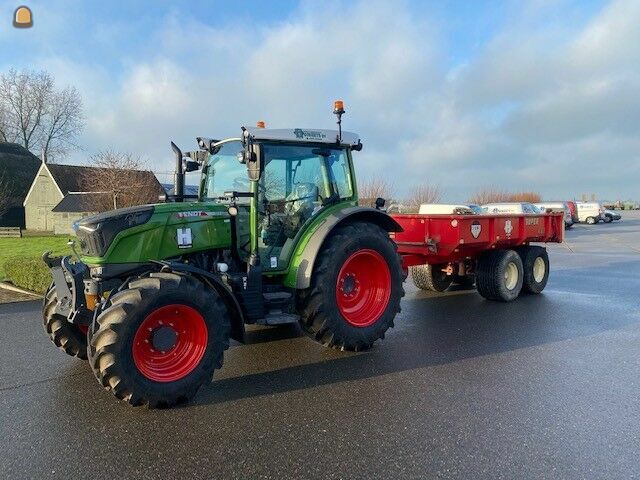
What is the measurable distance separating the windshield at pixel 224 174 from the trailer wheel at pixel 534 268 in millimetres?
5870

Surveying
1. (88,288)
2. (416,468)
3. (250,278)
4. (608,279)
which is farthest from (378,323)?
(608,279)

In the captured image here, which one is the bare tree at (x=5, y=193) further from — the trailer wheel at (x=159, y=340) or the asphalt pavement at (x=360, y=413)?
the trailer wheel at (x=159, y=340)

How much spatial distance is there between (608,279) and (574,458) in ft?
30.4

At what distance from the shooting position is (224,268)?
4789 millimetres

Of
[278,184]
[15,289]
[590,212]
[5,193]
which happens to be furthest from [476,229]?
[5,193]

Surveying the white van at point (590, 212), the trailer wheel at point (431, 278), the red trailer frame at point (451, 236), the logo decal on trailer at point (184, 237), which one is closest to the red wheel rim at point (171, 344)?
the logo decal on trailer at point (184, 237)

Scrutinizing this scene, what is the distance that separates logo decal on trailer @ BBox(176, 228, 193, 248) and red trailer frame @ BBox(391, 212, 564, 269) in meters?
3.65

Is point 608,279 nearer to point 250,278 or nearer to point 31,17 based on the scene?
point 250,278

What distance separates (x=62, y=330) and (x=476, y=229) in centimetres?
591

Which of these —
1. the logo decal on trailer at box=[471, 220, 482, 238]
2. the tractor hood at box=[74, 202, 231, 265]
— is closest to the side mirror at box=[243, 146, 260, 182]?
the tractor hood at box=[74, 202, 231, 265]

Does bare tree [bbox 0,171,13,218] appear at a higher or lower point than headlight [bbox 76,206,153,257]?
higher

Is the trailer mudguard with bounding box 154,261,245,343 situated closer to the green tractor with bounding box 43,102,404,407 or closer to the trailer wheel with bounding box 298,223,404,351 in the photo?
the green tractor with bounding box 43,102,404,407

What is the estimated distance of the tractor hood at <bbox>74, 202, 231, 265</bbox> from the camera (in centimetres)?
440

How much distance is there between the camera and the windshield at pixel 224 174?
5418 millimetres
